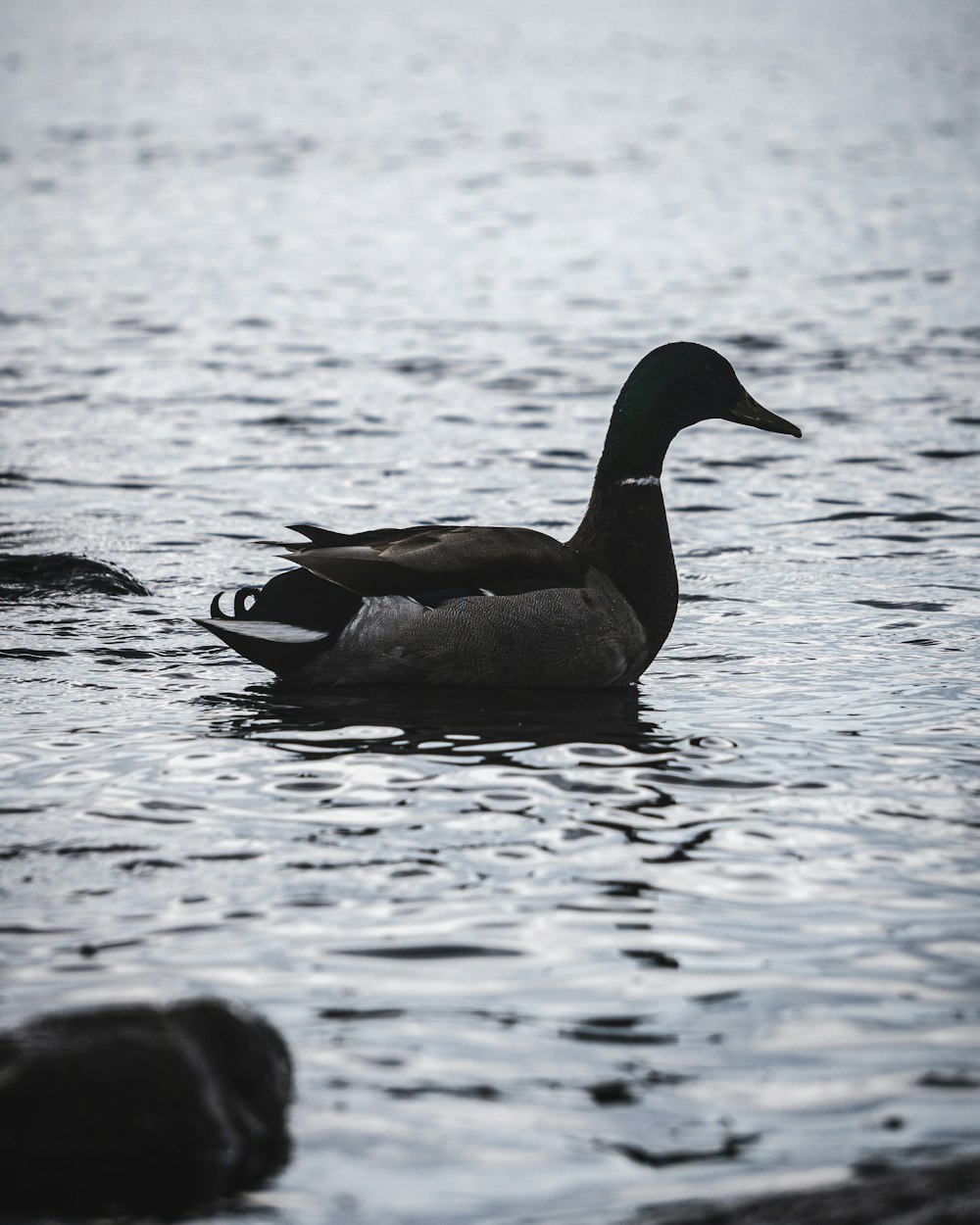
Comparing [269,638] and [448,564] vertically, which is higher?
[448,564]

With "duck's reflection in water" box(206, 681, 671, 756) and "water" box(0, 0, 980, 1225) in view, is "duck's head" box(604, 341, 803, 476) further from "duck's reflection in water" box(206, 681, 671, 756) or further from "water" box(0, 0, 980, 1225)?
"duck's reflection in water" box(206, 681, 671, 756)

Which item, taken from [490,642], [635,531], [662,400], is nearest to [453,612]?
[490,642]

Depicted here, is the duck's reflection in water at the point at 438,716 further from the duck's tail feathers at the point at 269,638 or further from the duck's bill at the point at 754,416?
the duck's bill at the point at 754,416

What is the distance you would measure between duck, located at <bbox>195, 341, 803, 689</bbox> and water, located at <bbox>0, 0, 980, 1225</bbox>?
7.6 inches

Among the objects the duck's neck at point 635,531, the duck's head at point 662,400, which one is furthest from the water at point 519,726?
the duck's head at point 662,400

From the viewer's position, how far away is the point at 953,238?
78.9ft

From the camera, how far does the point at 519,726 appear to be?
7570 mm

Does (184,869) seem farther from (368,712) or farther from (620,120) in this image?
(620,120)

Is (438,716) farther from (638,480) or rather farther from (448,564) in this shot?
(638,480)

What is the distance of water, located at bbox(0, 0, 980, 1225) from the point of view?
454 centimetres

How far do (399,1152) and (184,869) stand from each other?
187 cm

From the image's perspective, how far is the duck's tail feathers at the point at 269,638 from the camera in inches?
309

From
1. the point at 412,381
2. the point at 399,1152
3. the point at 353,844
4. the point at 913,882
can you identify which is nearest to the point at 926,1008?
the point at 913,882

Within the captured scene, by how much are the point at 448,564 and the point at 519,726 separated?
2.62 ft
